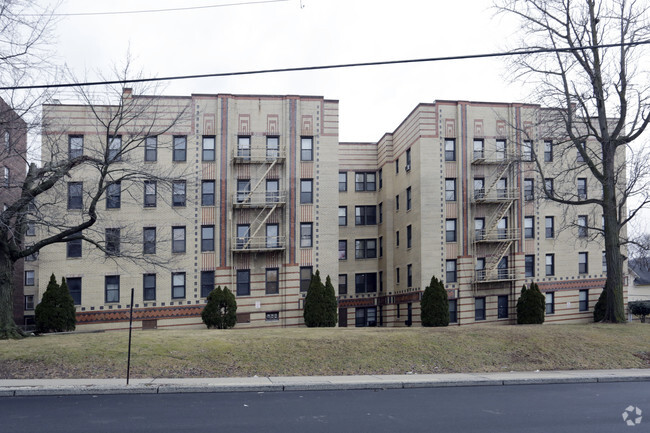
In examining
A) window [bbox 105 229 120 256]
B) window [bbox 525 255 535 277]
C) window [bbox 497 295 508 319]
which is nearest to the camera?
window [bbox 105 229 120 256]

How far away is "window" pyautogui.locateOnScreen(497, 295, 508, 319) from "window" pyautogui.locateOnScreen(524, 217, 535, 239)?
13.6 feet

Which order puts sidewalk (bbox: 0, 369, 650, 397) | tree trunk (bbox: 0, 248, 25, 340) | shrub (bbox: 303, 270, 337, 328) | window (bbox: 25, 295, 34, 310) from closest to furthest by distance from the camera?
sidewalk (bbox: 0, 369, 650, 397) < tree trunk (bbox: 0, 248, 25, 340) < shrub (bbox: 303, 270, 337, 328) < window (bbox: 25, 295, 34, 310)

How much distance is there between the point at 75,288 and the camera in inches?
1368

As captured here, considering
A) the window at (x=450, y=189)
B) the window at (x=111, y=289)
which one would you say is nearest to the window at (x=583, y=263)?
the window at (x=450, y=189)

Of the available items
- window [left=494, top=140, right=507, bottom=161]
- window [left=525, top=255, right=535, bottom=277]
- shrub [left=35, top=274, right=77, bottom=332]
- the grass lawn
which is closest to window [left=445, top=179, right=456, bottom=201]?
window [left=494, top=140, right=507, bottom=161]

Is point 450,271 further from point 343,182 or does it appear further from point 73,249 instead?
point 73,249

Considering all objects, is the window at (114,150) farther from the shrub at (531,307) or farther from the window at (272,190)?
the shrub at (531,307)

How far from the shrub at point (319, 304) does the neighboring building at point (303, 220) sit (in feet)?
3.95

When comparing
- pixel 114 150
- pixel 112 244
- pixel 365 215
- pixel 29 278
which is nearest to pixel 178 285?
pixel 112 244

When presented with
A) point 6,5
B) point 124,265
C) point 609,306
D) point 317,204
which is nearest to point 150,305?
point 124,265

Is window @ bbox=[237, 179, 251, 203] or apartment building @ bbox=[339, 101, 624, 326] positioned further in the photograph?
apartment building @ bbox=[339, 101, 624, 326]

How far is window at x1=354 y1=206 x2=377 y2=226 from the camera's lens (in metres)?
46.3

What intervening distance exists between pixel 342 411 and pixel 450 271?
27.9 metres

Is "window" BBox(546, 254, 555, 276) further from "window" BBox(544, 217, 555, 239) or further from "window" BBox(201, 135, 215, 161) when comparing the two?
"window" BBox(201, 135, 215, 161)
